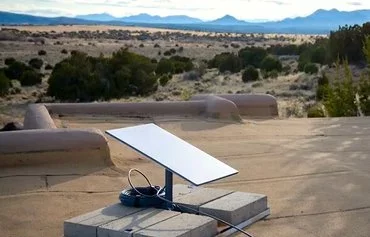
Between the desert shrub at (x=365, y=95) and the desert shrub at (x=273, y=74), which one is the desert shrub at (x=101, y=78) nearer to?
the desert shrub at (x=273, y=74)

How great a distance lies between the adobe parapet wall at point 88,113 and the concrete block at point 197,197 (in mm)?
2359

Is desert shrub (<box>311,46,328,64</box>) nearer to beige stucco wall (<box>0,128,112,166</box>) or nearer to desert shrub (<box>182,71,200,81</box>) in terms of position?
desert shrub (<box>182,71,200,81</box>)

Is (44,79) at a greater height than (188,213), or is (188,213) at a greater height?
A: (188,213)

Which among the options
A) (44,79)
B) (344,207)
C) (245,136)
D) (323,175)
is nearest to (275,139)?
(245,136)

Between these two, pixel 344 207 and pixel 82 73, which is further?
pixel 82 73

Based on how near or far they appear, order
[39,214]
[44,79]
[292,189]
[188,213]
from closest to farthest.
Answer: [188,213]
[39,214]
[292,189]
[44,79]

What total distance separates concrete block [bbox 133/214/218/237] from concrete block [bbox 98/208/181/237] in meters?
0.07

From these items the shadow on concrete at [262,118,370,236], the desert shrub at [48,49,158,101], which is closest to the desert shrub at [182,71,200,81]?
the desert shrub at [48,49,158,101]

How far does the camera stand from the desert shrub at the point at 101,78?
2645 cm

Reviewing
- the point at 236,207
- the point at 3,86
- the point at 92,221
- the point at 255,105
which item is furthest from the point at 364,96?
the point at 3,86

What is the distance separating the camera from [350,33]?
30.7 metres

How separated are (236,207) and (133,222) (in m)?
1.06

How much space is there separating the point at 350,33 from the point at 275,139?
20.3 m

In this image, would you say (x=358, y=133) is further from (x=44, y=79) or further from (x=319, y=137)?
(x=44, y=79)
